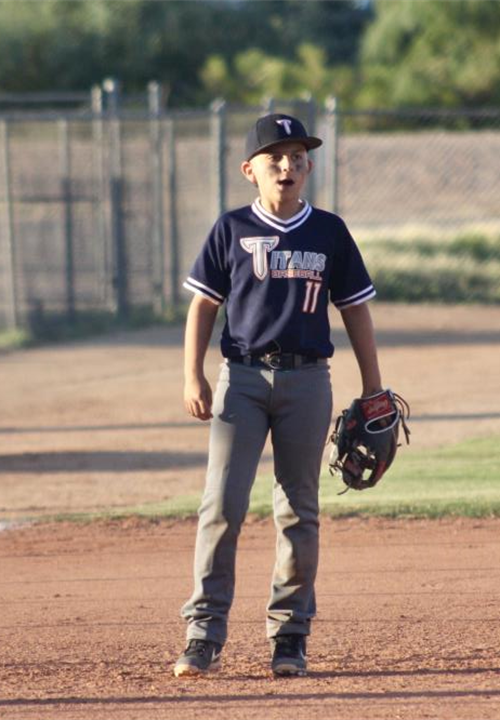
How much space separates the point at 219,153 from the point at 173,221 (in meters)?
1.02

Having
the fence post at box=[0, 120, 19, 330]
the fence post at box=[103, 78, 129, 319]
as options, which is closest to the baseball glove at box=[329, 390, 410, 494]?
the fence post at box=[0, 120, 19, 330]

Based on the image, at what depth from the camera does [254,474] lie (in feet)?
15.4

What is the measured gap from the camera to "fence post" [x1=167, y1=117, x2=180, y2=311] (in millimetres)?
15484

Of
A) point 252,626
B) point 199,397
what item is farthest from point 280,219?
point 252,626

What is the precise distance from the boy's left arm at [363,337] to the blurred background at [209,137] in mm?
9517

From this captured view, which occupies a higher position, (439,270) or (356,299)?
(439,270)

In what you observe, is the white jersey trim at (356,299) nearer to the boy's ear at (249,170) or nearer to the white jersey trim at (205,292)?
the white jersey trim at (205,292)

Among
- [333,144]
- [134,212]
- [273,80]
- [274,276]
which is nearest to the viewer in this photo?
[274,276]

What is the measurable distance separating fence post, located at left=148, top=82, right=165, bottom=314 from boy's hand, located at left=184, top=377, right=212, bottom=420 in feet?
35.5

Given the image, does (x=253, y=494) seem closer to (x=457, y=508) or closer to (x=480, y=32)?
(x=457, y=508)

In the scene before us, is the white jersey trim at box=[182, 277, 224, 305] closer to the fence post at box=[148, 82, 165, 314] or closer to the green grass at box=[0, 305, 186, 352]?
the green grass at box=[0, 305, 186, 352]

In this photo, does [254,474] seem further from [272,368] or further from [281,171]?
[281,171]

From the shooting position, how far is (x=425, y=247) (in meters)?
21.7

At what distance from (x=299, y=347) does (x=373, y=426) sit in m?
0.48
